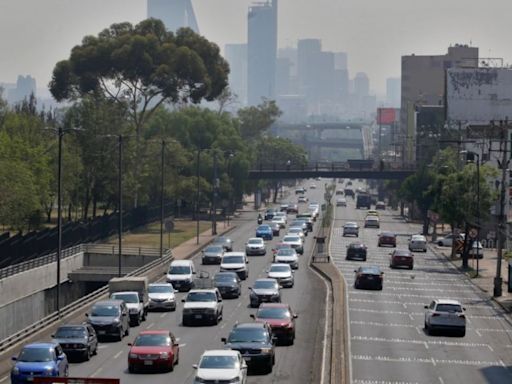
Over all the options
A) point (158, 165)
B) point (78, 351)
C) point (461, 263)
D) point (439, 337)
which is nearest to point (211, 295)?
point (439, 337)

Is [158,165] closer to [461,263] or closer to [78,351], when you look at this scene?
[461,263]

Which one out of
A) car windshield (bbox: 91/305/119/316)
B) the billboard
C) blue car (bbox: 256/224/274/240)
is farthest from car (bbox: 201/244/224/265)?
the billboard

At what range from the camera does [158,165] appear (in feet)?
420

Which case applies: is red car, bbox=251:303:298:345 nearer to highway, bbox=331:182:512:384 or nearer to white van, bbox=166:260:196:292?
highway, bbox=331:182:512:384

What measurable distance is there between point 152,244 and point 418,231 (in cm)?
4285

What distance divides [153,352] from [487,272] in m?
49.9

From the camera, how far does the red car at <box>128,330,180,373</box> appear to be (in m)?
40.1

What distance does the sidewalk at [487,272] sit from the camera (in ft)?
228

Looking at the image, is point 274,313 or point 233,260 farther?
point 233,260

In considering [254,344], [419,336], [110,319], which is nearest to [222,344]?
[110,319]

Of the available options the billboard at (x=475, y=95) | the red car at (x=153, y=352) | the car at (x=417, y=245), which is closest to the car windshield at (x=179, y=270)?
the red car at (x=153, y=352)

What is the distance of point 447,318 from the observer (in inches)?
2083

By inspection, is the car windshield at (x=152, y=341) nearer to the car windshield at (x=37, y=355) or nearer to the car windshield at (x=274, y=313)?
the car windshield at (x=37, y=355)

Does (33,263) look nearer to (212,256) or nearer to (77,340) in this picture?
(212,256)
